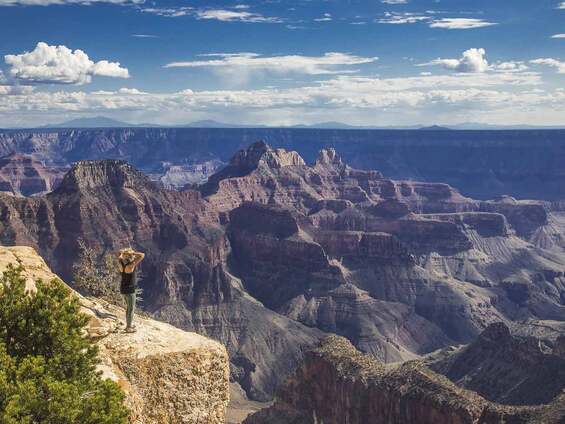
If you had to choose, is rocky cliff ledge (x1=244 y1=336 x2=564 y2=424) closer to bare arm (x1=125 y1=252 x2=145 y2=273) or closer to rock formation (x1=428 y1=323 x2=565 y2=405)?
rock formation (x1=428 y1=323 x2=565 y2=405)

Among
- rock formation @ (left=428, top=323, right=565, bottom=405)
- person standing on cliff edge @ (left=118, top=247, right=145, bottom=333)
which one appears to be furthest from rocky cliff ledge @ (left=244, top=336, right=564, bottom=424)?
person standing on cliff edge @ (left=118, top=247, right=145, bottom=333)

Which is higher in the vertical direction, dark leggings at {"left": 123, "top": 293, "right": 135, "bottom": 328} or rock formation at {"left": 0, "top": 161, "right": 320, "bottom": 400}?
dark leggings at {"left": 123, "top": 293, "right": 135, "bottom": 328}

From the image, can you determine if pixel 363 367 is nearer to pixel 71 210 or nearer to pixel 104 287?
pixel 104 287

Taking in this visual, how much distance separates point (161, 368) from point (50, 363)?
6.52 m

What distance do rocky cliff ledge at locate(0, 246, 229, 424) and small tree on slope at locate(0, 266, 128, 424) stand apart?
8.63 feet

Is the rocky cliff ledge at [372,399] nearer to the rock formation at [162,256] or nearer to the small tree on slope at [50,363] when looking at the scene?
the small tree on slope at [50,363]

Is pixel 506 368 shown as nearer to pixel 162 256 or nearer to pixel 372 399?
pixel 372 399

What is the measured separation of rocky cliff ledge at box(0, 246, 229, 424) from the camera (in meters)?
27.8

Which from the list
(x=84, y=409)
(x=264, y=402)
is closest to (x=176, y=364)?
(x=84, y=409)

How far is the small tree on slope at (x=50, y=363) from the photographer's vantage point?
20.8m

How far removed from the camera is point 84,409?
71.5 ft

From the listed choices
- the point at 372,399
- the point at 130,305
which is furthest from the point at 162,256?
the point at 130,305

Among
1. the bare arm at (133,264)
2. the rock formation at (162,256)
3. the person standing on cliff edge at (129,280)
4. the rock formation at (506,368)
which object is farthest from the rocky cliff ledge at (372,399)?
the rock formation at (162,256)

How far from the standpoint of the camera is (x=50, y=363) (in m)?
22.9
